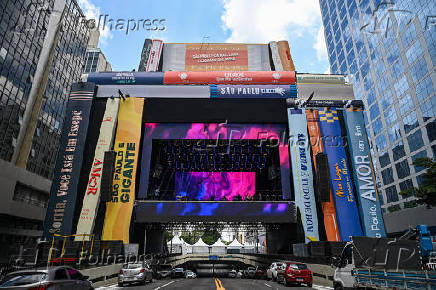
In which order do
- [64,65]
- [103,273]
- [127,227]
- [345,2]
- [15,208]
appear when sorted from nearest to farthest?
[103,273], [127,227], [15,208], [64,65], [345,2]

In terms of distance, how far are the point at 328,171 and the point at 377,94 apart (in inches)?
1819

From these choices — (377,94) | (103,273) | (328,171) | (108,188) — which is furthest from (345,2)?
(103,273)

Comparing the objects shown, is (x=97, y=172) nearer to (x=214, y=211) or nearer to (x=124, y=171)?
(x=124, y=171)

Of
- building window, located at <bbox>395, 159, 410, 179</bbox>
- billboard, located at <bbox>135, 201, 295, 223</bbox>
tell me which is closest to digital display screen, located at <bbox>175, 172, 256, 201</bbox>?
billboard, located at <bbox>135, 201, 295, 223</bbox>

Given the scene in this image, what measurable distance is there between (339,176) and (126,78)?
24198 millimetres

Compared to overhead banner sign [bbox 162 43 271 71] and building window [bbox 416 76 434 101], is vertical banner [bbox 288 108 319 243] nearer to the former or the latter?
overhead banner sign [bbox 162 43 271 71]

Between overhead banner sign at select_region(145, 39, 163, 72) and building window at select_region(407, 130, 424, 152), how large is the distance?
45.4 m

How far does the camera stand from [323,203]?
2559 centimetres

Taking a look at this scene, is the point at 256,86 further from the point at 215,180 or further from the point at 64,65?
the point at 64,65

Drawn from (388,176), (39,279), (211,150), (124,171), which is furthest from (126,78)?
(388,176)

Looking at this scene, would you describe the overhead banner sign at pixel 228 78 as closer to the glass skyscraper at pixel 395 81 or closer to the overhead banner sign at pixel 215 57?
the overhead banner sign at pixel 215 57

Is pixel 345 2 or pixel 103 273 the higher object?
pixel 345 2

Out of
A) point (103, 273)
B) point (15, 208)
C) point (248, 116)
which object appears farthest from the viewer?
point (15, 208)

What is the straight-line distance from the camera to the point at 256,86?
98.0 ft
